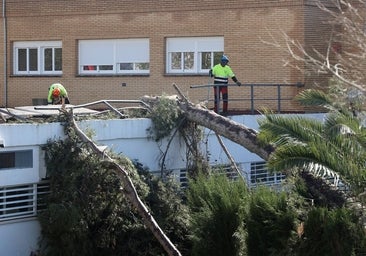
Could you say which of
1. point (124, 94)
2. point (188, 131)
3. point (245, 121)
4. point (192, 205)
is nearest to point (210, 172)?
point (188, 131)

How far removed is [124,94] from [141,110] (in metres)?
13.4

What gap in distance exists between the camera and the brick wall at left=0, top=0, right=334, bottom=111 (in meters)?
27.8

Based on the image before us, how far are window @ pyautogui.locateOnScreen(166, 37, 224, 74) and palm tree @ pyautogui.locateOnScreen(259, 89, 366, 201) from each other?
16.2 m

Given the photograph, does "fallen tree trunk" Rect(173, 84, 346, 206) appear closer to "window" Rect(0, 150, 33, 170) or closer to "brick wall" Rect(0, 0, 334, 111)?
"window" Rect(0, 150, 33, 170)

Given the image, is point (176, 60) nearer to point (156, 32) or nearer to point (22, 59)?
point (156, 32)

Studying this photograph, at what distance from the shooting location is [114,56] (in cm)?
3117

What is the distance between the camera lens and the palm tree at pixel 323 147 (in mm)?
11688

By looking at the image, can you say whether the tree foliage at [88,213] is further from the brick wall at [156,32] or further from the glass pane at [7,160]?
the brick wall at [156,32]

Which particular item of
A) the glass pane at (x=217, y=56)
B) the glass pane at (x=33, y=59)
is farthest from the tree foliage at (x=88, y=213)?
the glass pane at (x=33, y=59)

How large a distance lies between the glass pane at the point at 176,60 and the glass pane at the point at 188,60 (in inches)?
8.0

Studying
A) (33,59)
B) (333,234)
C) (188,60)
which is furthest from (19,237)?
(33,59)

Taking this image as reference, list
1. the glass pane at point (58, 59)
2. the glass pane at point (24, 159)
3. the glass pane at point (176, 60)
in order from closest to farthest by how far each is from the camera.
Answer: the glass pane at point (24, 159)
the glass pane at point (176, 60)
the glass pane at point (58, 59)

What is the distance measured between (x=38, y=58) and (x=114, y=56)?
3.35 m

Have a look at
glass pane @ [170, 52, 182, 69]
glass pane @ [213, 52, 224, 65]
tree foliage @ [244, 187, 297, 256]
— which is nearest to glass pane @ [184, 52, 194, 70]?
glass pane @ [170, 52, 182, 69]
